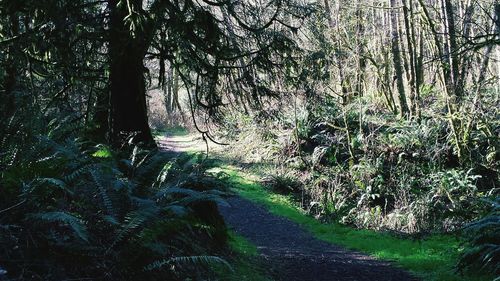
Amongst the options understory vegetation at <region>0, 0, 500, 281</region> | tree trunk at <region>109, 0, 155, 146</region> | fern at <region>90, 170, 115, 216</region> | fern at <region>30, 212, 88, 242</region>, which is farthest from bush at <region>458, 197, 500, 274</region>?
fern at <region>30, 212, 88, 242</region>

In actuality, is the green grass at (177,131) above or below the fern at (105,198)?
below

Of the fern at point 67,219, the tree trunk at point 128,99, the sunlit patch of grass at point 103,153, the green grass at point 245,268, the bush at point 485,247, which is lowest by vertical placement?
the green grass at point 245,268

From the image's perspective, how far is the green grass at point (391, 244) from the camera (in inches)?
316

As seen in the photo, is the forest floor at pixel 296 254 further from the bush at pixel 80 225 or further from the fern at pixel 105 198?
the fern at pixel 105 198

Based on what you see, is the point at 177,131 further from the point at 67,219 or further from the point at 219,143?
the point at 67,219

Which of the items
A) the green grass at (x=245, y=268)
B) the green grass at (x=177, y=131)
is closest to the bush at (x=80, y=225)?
the green grass at (x=245, y=268)

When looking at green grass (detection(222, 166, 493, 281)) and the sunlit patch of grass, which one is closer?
the sunlit patch of grass

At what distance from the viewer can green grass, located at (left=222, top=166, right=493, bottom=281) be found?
8016mm

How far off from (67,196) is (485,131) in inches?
514

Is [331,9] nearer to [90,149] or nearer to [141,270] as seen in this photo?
[90,149]

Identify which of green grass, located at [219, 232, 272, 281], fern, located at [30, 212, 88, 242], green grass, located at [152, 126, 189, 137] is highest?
fern, located at [30, 212, 88, 242]

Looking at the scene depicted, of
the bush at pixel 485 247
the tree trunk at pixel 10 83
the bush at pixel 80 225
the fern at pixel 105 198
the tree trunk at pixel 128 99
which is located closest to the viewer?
the bush at pixel 80 225

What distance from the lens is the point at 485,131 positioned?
14328mm

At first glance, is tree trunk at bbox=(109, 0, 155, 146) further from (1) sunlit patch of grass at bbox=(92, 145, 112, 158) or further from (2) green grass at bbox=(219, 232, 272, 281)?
(2) green grass at bbox=(219, 232, 272, 281)
